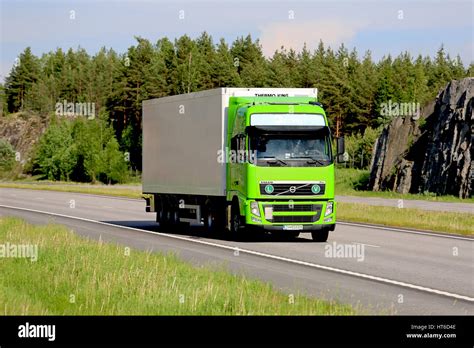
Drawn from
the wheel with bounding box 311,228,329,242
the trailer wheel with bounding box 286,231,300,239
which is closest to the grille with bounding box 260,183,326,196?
the wheel with bounding box 311,228,329,242

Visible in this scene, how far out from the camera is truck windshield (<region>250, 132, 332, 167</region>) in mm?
23156

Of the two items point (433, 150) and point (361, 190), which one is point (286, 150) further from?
point (361, 190)

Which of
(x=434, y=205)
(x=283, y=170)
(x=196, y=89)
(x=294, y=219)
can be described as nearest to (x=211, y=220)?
(x=294, y=219)

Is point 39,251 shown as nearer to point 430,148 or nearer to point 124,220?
point 124,220

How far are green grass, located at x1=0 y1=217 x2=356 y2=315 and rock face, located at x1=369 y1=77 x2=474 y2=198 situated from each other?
134ft

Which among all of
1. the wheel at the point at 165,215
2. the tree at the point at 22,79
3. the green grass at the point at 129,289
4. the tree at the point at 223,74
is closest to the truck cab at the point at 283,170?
the wheel at the point at 165,215

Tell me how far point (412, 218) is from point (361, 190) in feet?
123

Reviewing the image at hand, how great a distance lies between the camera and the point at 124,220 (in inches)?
1318

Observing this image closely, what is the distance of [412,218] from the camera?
3294 cm

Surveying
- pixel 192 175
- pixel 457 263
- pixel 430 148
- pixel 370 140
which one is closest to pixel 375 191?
pixel 430 148

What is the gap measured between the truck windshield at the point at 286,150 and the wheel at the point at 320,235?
173cm

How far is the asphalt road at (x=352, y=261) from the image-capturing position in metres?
13.5

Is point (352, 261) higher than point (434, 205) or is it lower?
higher

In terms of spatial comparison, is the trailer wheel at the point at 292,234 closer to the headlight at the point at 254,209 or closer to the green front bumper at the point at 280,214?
the green front bumper at the point at 280,214
